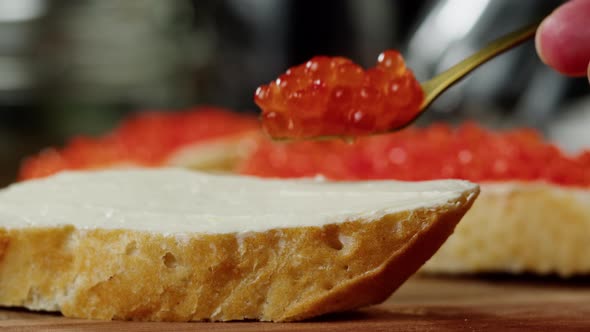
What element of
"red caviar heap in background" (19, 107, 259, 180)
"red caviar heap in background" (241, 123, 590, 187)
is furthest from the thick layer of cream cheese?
"red caviar heap in background" (19, 107, 259, 180)

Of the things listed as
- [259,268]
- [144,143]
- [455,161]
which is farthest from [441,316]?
[144,143]

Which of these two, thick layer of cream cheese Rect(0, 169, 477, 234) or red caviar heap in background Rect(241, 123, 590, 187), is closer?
thick layer of cream cheese Rect(0, 169, 477, 234)

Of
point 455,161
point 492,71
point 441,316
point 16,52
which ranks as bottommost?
point 441,316

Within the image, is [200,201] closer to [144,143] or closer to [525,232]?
[525,232]

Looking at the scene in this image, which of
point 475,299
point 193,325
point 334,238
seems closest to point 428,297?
point 475,299

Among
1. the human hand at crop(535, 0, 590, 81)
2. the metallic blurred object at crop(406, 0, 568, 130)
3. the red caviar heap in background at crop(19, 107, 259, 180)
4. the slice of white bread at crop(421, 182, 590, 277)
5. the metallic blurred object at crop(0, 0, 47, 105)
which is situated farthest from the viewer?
the metallic blurred object at crop(0, 0, 47, 105)

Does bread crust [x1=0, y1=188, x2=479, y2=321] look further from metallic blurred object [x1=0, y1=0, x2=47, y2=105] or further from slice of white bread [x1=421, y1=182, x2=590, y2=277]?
metallic blurred object [x1=0, y1=0, x2=47, y2=105]
